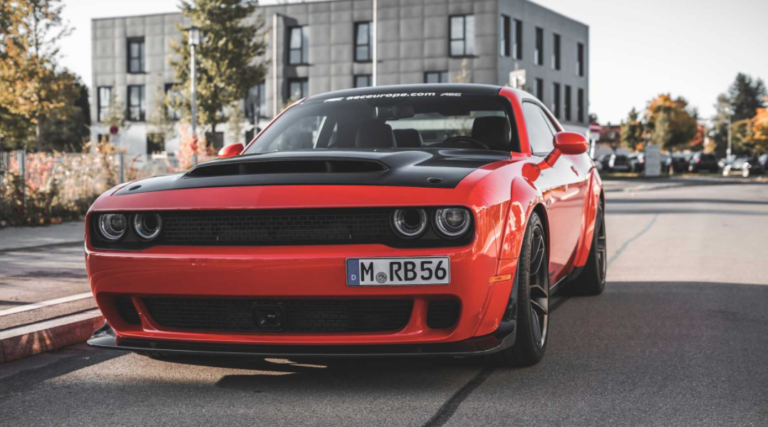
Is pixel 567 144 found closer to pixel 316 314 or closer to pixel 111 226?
pixel 316 314

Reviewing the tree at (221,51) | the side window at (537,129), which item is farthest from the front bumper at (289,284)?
the tree at (221,51)

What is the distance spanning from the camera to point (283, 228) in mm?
3674

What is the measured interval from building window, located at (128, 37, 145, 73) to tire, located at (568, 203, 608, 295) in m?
50.6

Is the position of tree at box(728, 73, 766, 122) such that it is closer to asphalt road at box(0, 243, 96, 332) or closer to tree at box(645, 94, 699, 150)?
tree at box(645, 94, 699, 150)

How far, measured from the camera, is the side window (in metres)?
5.34

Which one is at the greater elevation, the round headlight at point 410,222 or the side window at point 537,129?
the side window at point 537,129

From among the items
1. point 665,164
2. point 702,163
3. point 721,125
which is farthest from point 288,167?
point 721,125

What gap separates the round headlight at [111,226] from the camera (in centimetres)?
395

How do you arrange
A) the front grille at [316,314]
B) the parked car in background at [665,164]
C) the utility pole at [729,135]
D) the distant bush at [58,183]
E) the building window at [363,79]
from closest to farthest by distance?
the front grille at [316,314]
the distant bush at [58,183]
the building window at [363,79]
the parked car in background at [665,164]
the utility pole at [729,135]

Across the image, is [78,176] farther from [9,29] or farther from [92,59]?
[92,59]

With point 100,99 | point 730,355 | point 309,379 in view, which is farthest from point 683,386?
point 100,99

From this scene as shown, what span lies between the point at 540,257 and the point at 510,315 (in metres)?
0.68

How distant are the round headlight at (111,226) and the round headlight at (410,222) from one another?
1226 mm

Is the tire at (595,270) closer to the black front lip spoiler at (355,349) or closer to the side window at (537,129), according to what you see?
the side window at (537,129)
